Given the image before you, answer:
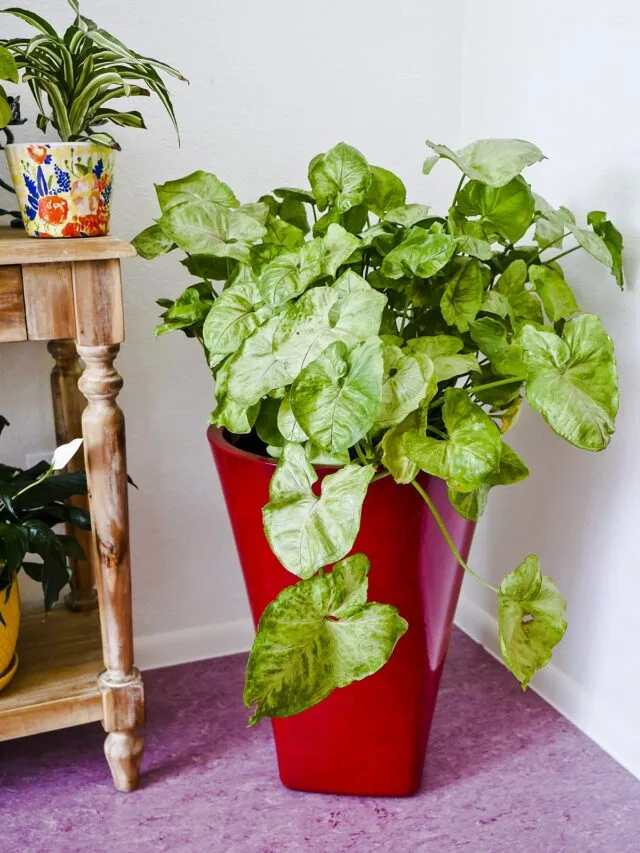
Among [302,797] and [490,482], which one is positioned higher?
[490,482]

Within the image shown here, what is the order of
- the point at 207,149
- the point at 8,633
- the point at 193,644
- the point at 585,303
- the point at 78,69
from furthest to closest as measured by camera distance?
1. the point at 193,644
2. the point at 207,149
3. the point at 585,303
4. the point at 8,633
5. the point at 78,69

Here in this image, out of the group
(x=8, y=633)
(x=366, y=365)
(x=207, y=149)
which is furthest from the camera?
(x=207, y=149)

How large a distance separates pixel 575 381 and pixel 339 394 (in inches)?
10.7

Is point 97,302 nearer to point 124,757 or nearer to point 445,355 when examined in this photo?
point 445,355

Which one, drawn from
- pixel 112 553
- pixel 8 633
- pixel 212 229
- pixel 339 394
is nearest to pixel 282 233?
pixel 212 229

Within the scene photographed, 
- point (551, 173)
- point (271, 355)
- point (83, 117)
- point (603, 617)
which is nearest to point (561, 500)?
point (603, 617)

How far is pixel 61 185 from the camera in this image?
1.02 meters

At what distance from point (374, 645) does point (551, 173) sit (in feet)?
2.71

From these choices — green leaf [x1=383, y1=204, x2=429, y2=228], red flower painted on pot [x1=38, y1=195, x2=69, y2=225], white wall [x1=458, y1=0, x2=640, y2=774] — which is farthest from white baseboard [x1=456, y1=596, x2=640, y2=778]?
red flower painted on pot [x1=38, y1=195, x2=69, y2=225]

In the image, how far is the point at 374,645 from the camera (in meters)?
0.86

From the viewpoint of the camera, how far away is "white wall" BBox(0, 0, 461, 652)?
135 centimetres

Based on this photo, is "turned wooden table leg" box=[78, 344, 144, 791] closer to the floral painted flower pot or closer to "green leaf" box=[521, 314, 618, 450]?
the floral painted flower pot

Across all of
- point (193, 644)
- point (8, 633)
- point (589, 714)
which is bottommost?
point (193, 644)

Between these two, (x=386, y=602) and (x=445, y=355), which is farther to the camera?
(x=386, y=602)
